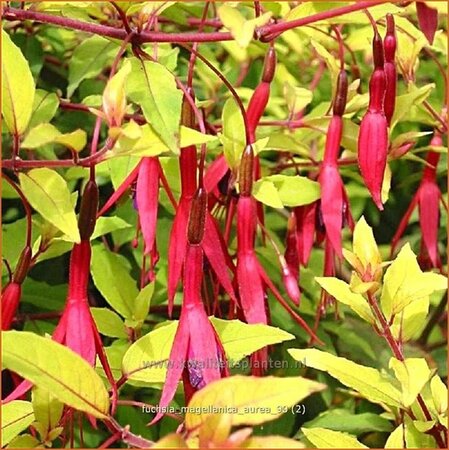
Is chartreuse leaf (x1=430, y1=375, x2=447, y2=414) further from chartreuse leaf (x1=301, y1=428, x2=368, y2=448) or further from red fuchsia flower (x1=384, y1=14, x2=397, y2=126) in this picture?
red fuchsia flower (x1=384, y1=14, x2=397, y2=126)

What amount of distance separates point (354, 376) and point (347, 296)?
0.23ft

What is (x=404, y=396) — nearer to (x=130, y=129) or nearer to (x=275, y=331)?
(x=275, y=331)

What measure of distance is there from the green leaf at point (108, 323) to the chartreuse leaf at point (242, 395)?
33cm

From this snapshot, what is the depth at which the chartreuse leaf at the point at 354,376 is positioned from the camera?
70 centimetres

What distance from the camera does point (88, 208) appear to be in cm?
67

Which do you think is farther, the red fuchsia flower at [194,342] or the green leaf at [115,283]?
the green leaf at [115,283]

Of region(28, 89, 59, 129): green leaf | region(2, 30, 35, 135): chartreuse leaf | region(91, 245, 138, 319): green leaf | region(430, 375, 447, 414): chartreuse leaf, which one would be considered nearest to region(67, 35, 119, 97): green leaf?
region(28, 89, 59, 129): green leaf

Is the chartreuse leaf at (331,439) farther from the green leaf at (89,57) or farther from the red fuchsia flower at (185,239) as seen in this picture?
the green leaf at (89,57)

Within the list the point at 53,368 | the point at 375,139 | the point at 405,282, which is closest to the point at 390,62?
the point at 375,139

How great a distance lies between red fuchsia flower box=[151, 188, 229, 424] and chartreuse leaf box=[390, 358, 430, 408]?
0.14m

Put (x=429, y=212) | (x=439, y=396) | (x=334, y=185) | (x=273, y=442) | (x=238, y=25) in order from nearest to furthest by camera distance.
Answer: (x=273, y=442), (x=238, y=25), (x=439, y=396), (x=334, y=185), (x=429, y=212)

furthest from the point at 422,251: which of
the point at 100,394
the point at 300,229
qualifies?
the point at 100,394

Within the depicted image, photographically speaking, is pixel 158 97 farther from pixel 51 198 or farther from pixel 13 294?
pixel 13 294

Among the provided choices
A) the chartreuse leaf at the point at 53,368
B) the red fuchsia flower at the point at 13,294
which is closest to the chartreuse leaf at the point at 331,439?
the chartreuse leaf at the point at 53,368
